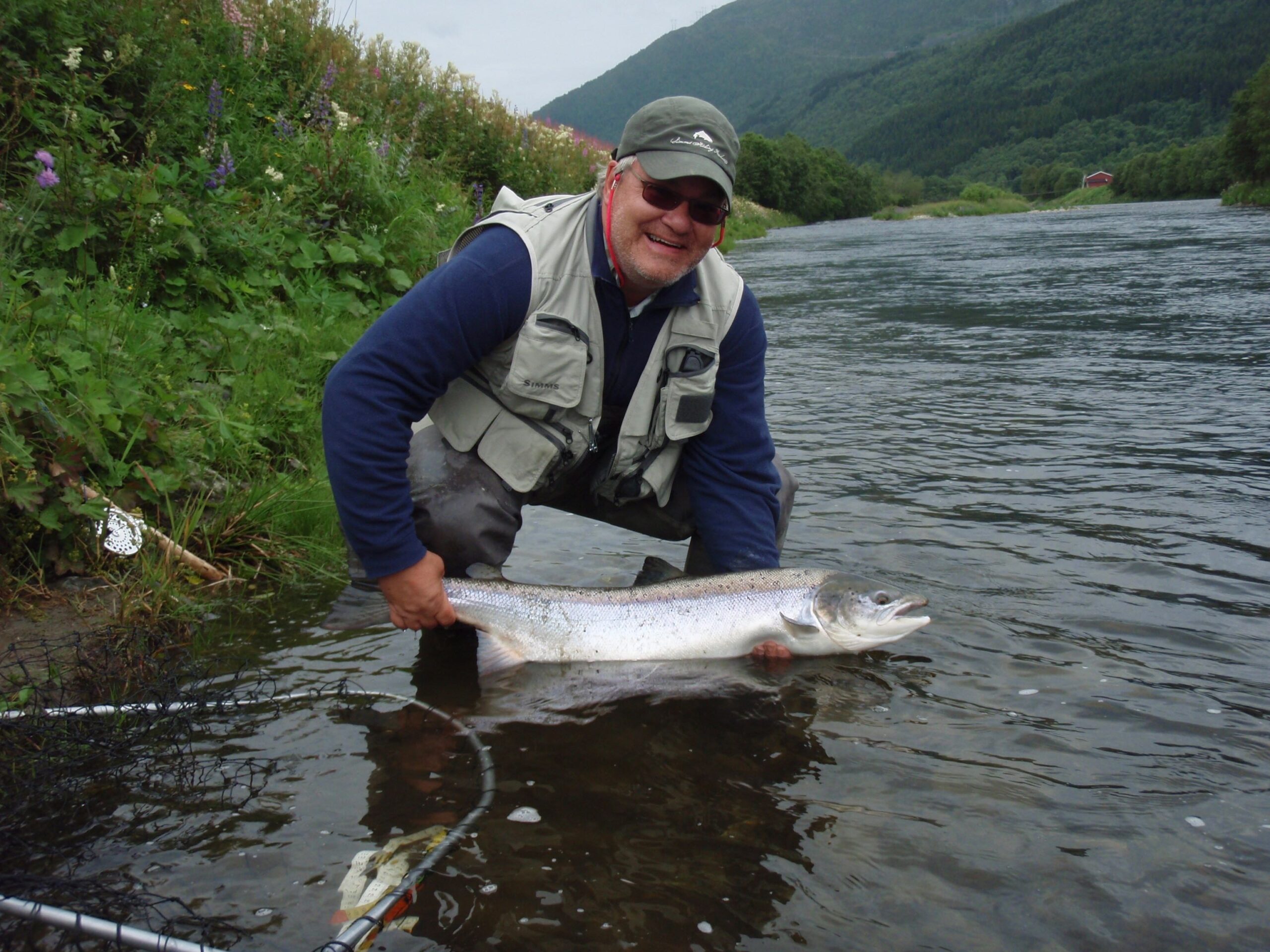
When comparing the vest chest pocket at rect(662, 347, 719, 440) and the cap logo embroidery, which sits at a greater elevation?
the cap logo embroidery

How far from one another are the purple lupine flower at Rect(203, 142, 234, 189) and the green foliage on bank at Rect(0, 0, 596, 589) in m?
0.02

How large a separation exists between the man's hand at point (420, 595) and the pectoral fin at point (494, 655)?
179mm

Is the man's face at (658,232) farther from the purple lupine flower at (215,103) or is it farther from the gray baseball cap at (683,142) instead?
the purple lupine flower at (215,103)

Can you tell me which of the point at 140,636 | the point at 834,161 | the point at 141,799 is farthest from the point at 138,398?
the point at 834,161

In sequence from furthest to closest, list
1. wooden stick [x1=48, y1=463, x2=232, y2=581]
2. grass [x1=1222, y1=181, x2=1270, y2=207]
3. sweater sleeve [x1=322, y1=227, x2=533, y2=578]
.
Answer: grass [x1=1222, y1=181, x2=1270, y2=207] → wooden stick [x1=48, y1=463, x2=232, y2=581] → sweater sleeve [x1=322, y1=227, x2=533, y2=578]

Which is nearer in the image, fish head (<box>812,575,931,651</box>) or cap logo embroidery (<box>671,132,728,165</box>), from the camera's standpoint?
cap logo embroidery (<box>671,132,728,165</box>)

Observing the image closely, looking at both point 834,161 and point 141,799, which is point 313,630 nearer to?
point 141,799

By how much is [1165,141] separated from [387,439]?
177 m

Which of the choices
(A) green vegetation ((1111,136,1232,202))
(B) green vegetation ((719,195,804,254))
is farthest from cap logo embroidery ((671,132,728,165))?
(A) green vegetation ((1111,136,1232,202))

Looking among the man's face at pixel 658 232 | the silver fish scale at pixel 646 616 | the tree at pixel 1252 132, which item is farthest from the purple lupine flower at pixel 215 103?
the tree at pixel 1252 132

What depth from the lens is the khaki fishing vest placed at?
3.58m

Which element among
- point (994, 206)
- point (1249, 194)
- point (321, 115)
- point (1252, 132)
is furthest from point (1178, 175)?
point (321, 115)

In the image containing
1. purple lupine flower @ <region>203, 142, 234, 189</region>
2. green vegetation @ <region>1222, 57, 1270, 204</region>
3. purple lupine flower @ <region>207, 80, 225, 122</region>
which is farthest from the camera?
green vegetation @ <region>1222, 57, 1270, 204</region>

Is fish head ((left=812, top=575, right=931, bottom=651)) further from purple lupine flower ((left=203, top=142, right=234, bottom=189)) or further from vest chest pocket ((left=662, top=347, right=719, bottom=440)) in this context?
purple lupine flower ((left=203, top=142, right=234, bottom=189))
